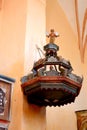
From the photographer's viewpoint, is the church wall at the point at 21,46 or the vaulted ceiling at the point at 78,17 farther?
the vaulted ceiling at the point at 78,17

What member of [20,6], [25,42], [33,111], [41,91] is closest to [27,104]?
[33,111]

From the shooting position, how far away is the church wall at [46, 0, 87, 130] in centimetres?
488

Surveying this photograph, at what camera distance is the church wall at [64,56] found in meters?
4.88

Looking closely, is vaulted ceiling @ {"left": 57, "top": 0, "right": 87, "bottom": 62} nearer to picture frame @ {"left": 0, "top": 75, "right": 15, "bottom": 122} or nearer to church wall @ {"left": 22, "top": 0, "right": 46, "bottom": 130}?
church wall @ {"left": 22, "top": 0, "right": 46, "bottom": 130}

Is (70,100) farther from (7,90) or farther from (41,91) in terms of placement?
(7,90)

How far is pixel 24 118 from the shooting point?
10.7 ft

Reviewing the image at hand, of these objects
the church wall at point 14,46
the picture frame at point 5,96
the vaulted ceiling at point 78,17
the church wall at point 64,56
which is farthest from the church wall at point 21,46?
the vaulted ceiling at point 78,17

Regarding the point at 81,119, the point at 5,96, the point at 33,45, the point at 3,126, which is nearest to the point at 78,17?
the point at 81,119

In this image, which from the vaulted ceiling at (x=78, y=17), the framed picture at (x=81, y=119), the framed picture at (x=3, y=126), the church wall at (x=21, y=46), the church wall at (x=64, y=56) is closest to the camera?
the framed picture at (x=3, y=126)

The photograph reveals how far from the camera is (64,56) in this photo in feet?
19.5

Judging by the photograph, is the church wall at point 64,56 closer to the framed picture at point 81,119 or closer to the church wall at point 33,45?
the framed picture at point 81,119

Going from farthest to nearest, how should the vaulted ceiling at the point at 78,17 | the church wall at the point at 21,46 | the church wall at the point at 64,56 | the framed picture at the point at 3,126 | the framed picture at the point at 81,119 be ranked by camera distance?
the vaulted ceiling at the point at 78,17 < the framed picture at the point at 81,119 < the church wall at the point at 64,56 < the church wall at the point at 21,46 < the framed picture at the point at 3,126

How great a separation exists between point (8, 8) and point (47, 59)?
1.47 metres

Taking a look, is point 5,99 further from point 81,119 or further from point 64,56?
point 64,56
